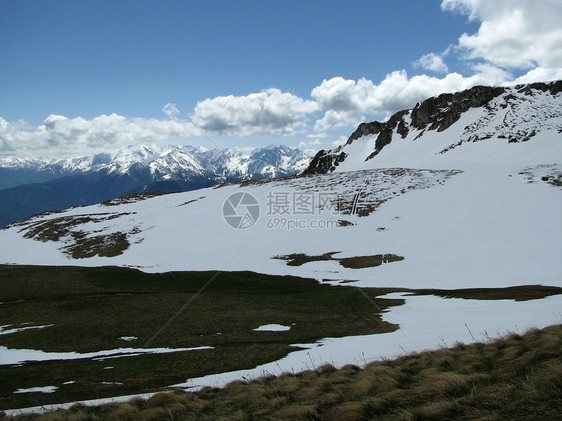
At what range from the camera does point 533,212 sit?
57.8 meters

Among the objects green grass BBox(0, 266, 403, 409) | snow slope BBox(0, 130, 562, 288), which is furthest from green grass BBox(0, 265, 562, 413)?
snow slope BBox(0, 130, 562, 288)

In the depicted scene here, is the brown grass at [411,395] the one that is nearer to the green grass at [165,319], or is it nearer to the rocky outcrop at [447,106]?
the green grass at [165,319]

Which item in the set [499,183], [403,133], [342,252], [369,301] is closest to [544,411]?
[369,301]

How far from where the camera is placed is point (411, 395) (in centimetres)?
829

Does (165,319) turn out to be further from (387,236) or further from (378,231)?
(378,231)

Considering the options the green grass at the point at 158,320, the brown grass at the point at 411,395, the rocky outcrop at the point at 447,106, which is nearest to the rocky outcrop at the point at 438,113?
the rocky outcrop at the point at 447,106

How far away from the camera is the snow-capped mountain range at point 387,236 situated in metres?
24.3

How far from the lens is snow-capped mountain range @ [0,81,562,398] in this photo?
79.8 feet

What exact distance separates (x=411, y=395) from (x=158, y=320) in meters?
26.7

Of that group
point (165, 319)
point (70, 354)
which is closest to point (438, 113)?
point (165, 319)

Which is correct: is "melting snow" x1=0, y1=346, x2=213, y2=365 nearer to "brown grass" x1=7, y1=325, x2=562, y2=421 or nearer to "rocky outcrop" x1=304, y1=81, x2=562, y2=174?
"brown grass" x1=7, y1=325, x2=562, y2=421

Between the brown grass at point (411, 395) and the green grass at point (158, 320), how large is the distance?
6795mm

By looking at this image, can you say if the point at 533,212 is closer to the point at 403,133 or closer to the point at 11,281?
the point at 11,281

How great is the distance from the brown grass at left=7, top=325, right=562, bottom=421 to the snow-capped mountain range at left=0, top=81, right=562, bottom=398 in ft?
17.8
